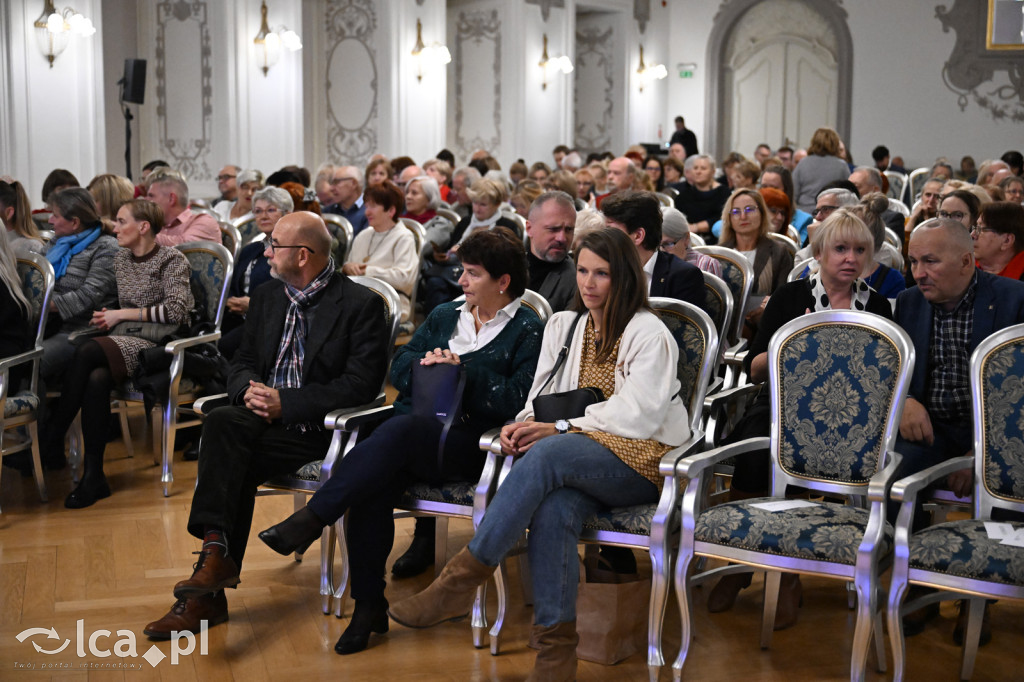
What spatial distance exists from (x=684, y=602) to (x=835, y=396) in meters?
0.70

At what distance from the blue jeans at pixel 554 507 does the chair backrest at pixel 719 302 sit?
1093 millimetres

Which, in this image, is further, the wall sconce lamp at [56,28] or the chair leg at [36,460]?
the wall sconce lamp at [56,28]

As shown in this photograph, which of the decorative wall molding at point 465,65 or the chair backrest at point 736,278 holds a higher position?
the decorative wall molding at point 465,65

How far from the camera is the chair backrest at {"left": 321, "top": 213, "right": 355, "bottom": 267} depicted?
5.93 meters

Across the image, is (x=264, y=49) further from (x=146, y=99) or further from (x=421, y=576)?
(x=421, y=576)

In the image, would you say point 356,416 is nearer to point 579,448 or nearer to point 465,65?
point 579,448

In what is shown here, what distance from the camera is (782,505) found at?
2736 millimetres

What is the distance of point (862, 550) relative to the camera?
8.02ft

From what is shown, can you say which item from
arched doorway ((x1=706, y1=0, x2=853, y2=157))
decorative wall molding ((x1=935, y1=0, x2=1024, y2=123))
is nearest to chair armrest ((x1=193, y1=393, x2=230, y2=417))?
decorative wall molding ((x1=935, y1=0, x2=1024, y2=123))

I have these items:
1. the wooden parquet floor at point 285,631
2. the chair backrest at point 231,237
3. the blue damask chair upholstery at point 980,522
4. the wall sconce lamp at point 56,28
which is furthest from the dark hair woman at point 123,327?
the wall sconce lamp at point 56,28

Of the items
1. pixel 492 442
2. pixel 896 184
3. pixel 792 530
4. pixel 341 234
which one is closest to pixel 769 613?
pixel 792 530

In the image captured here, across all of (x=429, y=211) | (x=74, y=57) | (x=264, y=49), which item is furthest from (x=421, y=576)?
(x=264, y=49)

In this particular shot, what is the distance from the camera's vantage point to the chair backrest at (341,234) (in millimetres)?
5926

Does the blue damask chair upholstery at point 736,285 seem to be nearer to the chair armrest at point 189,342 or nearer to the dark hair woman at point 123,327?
the chair armrest at point 189,342
